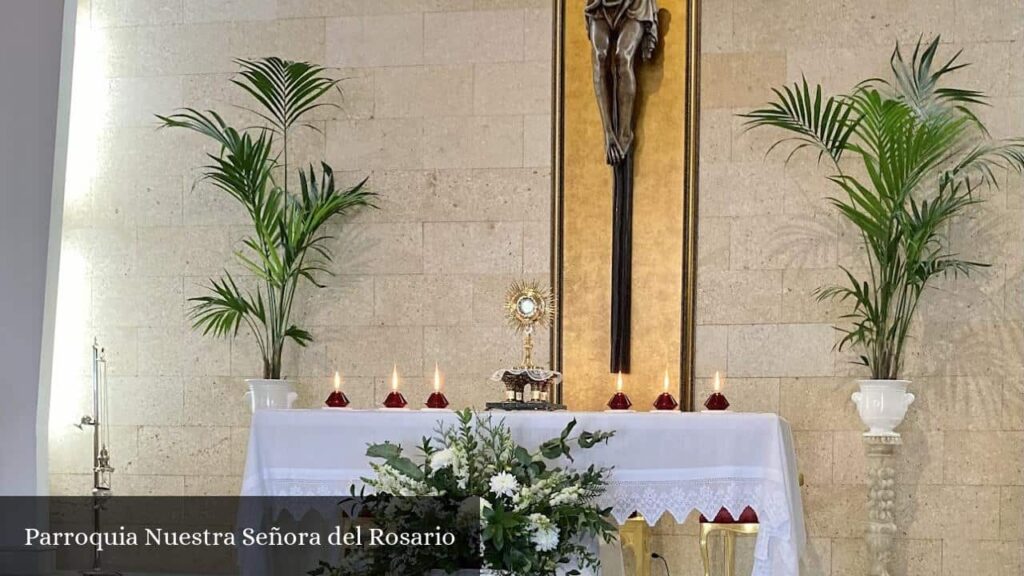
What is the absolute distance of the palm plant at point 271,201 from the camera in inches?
→ 255

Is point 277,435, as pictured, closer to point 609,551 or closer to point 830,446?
point 609,551

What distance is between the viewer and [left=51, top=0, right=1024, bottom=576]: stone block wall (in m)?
6.27

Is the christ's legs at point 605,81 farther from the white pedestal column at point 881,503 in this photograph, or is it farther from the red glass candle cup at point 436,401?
the white pedestal column at point 881,503

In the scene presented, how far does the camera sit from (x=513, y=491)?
4477 mm

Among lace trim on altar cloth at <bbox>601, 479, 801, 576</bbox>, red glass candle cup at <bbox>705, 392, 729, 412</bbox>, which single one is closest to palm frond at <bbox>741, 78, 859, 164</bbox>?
red glass candle cup at <bbox>705, 392, 729, 412</bbox>

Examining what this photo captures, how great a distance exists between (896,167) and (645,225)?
1.22 meters

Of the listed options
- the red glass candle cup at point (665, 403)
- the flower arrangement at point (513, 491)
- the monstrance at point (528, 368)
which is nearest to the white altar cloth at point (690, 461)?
the flower arrangement at point (513, 491)

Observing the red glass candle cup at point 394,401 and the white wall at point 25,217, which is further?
the white wall at point 25,217

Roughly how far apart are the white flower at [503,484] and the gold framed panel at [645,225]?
2012 millimetres

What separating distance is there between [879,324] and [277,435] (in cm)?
278

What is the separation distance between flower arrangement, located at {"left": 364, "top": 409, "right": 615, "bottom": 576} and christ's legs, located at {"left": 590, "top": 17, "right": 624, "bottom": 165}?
2025 millimetres

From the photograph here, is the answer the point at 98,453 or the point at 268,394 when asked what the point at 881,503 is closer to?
the point at 268,394

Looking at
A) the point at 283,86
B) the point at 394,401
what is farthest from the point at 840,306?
the point at 283,86

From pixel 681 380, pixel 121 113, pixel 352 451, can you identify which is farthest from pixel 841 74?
pixel 121 113
